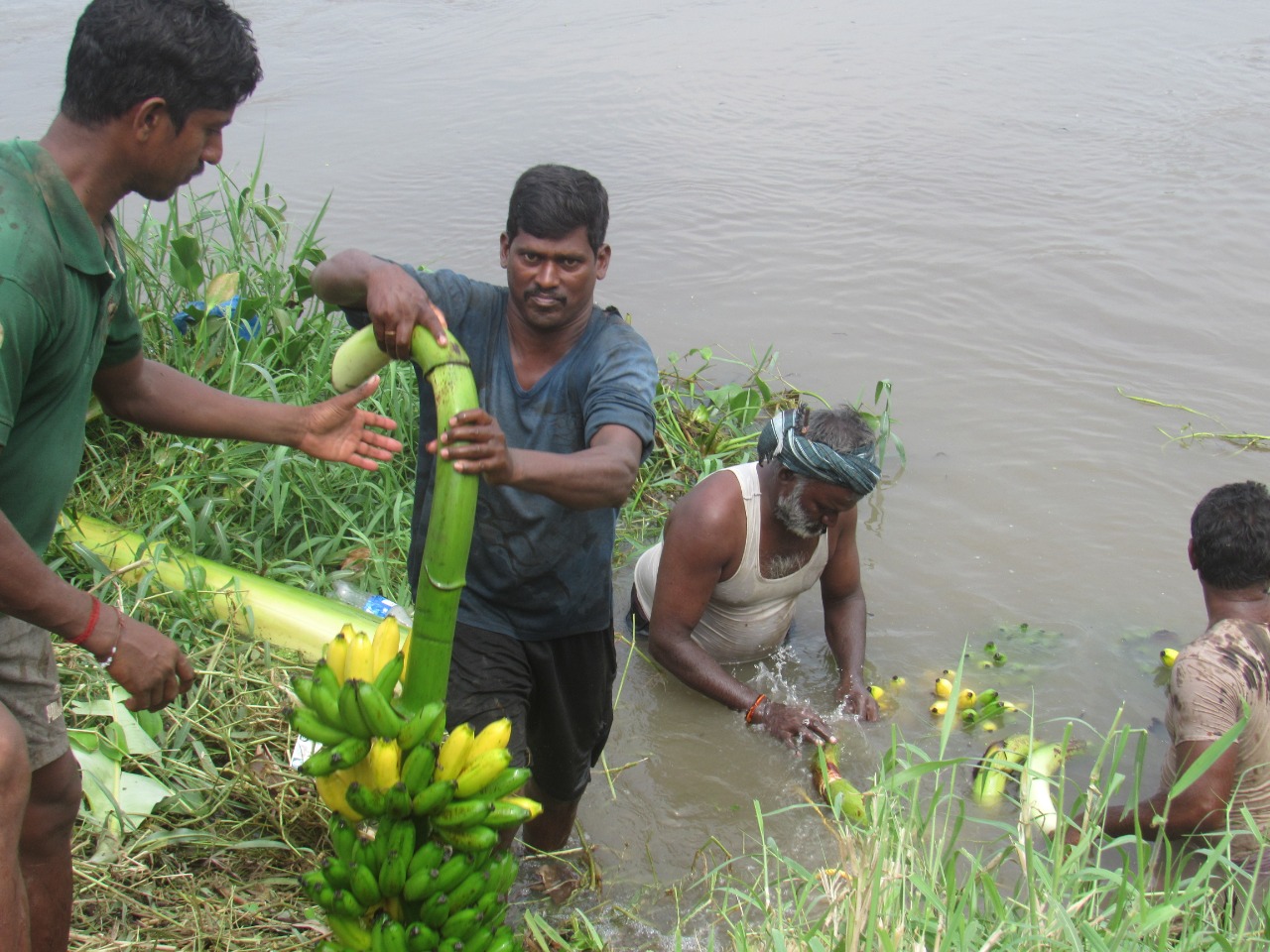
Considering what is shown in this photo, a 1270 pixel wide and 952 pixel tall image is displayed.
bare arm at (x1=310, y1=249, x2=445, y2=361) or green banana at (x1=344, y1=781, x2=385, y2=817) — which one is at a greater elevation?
bare arm at (x1=310, y1=249, x2=445, y2=361)

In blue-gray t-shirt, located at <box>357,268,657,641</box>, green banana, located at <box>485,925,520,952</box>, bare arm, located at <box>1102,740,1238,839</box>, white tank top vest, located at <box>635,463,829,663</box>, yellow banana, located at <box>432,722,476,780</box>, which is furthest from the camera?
white tank top vest, located at <box>635,463,829,663</box>

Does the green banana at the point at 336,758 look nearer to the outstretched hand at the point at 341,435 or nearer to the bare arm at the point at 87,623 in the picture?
the bare arm at the point at 87,623

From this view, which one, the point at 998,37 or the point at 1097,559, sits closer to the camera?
the point at 1097,559

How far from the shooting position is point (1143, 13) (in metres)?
12.8

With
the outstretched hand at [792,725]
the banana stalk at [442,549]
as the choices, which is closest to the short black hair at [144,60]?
the banana stalk at [442,549]

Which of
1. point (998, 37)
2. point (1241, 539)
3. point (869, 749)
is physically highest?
point (998, 37)

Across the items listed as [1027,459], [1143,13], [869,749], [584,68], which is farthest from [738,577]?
[1143,13]

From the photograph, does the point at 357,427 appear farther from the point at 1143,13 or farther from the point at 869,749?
the point at 1143,13

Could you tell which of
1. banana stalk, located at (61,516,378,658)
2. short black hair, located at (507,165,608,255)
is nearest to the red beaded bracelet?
short black hair, located at (507,165,608,255)

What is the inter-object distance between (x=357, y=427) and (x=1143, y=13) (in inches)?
505

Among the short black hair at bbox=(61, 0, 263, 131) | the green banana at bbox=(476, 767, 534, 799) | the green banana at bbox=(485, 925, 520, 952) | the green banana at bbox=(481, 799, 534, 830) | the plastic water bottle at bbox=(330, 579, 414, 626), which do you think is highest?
the short black hair at bbox=(61, 0, 263, 131)

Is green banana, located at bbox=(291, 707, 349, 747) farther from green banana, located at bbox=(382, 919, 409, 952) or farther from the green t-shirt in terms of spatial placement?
the green t-shirt

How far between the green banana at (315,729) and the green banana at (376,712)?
9cm

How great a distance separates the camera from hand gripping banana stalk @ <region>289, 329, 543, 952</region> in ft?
7.41
